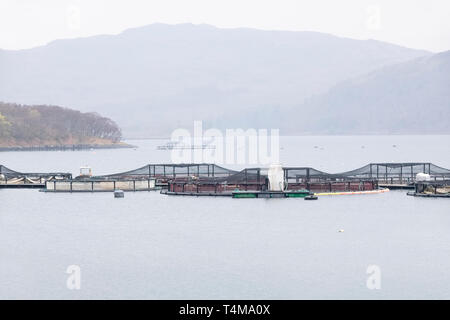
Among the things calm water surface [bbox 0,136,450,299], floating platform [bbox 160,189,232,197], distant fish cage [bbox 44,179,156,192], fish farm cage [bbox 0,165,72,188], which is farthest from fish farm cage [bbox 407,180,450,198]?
fish farm cage [bbox 0,165,72,188]

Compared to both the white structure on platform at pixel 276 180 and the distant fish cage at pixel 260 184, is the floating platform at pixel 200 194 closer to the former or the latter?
the distant fish cage at pixel 260 184

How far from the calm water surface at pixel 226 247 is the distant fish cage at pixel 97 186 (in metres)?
7.74

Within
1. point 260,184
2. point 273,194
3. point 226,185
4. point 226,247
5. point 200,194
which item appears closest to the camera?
point 226,247

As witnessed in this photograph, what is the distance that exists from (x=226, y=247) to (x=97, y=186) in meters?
41.7

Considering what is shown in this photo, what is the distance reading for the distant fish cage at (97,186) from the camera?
99.4m

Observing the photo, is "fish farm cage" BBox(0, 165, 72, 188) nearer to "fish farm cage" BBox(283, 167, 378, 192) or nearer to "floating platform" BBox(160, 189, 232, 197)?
"floating platform" BBox(160, 189, 232, 197)

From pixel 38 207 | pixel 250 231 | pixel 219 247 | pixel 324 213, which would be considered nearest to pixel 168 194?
pixel 38 207

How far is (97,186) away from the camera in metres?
99.8

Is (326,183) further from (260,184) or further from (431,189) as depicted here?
(431,189)

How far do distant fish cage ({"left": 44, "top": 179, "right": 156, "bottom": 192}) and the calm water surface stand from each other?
7741mm

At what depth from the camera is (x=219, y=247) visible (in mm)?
60281

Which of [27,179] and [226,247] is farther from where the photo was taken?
[27,179]

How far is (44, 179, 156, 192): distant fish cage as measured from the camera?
9938cm

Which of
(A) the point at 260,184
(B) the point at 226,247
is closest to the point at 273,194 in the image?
(A) the point at 260,184
